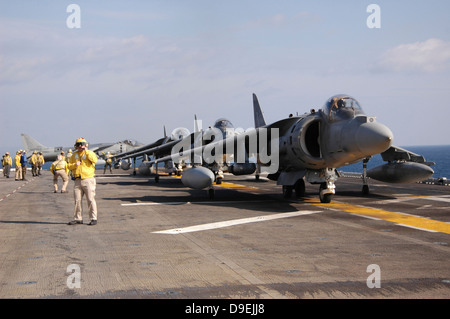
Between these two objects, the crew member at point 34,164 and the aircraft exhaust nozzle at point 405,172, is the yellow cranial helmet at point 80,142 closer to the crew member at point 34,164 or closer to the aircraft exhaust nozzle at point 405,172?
the aircraft exhaust nozzle at point 405,172

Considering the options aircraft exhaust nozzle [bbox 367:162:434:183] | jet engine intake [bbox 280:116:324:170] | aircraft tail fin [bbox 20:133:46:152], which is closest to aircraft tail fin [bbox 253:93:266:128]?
aircraft exhaust nozzle [bbox 367:162:434:183]

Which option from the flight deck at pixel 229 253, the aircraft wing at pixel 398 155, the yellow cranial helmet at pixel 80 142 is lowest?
the flight deck at pixel 229 253

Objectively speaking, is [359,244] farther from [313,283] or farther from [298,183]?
[298,183]

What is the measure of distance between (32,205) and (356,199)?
38.4 ft

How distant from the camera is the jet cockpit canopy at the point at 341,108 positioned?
49.8 feet

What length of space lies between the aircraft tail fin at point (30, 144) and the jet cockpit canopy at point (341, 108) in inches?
2402

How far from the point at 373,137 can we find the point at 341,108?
2.11 m

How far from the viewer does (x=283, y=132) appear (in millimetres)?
18734

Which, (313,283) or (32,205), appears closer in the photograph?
(313,283)

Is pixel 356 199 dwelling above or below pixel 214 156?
below

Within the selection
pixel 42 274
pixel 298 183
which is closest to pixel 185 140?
pixel 298 183

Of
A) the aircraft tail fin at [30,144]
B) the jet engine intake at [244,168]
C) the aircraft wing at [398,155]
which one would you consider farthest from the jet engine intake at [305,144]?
the aircraft tail fin at [30,144]

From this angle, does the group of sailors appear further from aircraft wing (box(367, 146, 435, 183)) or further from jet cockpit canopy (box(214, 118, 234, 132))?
aircraft wing (box(367, 146, 435, 183))
